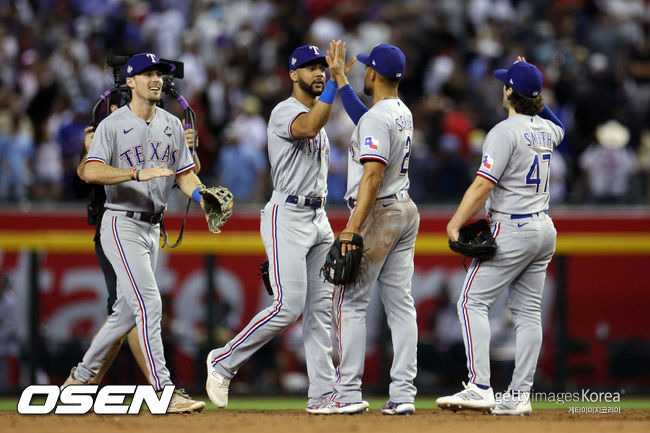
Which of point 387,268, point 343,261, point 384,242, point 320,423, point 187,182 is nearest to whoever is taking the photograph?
point 320,423

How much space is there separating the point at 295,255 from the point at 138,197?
1089 millimetres

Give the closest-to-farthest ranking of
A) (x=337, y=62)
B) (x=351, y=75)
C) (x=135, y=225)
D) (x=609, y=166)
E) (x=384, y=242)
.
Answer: (x=337, y=62) < (x=384, y=242) < (x=135, y=225) < (x=609, y=166) < (x=351, y=75)

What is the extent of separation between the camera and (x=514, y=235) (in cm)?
654

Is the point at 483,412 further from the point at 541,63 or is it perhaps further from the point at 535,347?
the point at 541,63

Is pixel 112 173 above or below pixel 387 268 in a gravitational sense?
above

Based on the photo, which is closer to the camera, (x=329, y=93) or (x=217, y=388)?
(x=329, y=93)

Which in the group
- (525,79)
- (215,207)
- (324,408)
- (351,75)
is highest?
(525,79)

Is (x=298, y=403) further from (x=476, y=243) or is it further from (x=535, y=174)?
(x=535, y=174)

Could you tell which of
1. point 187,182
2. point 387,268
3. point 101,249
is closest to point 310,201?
point 387,268

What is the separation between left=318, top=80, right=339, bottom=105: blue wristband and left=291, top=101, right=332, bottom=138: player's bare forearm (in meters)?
0.03

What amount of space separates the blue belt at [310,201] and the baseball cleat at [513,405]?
1.68 meters

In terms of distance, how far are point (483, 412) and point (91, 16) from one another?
9436 mm

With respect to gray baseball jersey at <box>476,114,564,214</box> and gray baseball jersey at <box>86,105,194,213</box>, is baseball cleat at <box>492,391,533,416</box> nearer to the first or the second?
gray baseball jersey at <box>476,114,564,214</box>

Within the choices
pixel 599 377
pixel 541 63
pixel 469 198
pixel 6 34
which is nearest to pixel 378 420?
pixel 469 198
